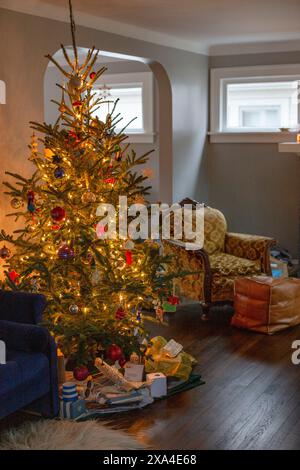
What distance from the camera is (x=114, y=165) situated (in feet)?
14.1

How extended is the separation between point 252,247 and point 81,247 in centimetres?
222

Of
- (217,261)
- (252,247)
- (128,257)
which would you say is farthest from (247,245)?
(128,257)

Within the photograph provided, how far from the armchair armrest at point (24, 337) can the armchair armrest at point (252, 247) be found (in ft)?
8.92

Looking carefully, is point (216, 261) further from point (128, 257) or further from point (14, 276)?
point (14, 276)

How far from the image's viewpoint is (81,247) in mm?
4125

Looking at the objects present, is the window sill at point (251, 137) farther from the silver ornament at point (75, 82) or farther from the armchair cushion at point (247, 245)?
the silver ornament at point (75, 82)

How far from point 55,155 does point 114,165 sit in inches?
16.1

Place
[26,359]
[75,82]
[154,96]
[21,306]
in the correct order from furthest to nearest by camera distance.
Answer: [154,96] → [75,82] → [21,306] → [26,359]

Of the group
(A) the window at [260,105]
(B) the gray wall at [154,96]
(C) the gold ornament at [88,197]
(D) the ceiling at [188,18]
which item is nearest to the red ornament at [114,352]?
(C) the gold ornament at [88,197]

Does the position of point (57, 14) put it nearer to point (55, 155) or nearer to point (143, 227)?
point (55, 155)

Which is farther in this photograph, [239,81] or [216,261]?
[239,81]

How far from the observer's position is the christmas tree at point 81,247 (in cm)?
409

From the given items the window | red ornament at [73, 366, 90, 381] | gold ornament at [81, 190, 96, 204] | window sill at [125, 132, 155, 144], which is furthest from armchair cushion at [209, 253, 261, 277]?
window sill at [125, 132, 155, 144]

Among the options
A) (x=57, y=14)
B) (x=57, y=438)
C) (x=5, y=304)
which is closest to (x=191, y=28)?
(x=57, y=14)
